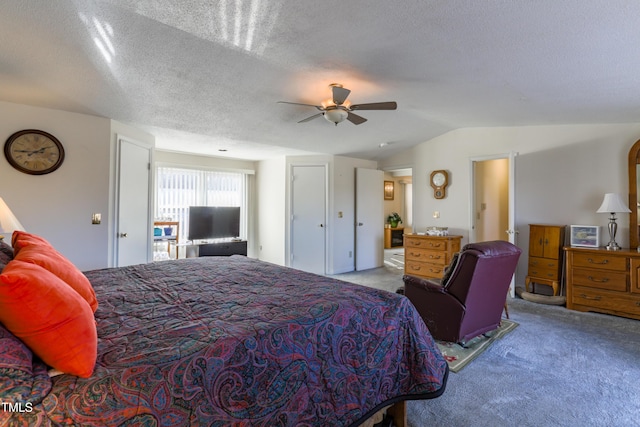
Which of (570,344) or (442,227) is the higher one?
(442,227)

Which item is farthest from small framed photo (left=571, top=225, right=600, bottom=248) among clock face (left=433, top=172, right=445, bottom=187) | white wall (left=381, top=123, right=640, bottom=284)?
clock face (left=433, top=172, right=445, bottom=187)

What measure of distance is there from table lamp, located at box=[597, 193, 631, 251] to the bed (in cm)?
331

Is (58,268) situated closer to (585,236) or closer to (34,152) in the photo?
(34,152)

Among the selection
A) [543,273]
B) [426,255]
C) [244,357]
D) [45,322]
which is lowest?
[543,273]

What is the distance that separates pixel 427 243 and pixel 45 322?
4.85 metres

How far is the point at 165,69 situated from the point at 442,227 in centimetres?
462

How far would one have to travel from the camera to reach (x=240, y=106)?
11.3 ft

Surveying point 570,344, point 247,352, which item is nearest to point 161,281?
point 247,352

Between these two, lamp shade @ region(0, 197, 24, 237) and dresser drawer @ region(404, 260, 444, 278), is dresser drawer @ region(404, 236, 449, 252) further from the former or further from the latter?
lamp shade @ region(0, 197, 24, 237)

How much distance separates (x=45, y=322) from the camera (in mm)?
974

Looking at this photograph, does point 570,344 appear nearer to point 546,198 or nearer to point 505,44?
point 546,198

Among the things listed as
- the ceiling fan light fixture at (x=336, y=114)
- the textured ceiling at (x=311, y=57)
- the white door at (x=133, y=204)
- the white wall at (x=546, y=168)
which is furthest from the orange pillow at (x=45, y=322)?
the white wall at (x=546, y=168)

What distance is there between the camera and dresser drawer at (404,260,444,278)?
4.92 meters

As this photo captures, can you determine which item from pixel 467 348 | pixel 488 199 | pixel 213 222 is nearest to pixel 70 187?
pixel 213 222
